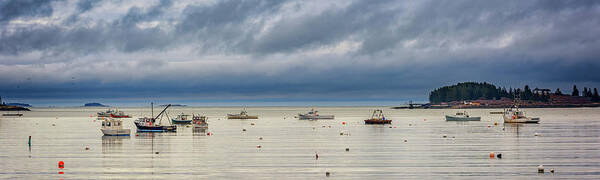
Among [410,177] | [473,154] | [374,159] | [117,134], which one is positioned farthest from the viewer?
[117,134]

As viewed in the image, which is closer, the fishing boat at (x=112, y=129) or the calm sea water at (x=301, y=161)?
the calm sea water at (x=301, y=161)

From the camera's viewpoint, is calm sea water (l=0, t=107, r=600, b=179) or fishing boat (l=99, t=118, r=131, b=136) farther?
fishing boat (l=99, t=118, r=131, b=136)

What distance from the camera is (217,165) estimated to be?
155 feet

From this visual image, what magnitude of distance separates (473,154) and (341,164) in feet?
46.1

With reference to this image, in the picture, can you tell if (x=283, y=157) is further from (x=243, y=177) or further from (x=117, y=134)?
(x=117, y=134)

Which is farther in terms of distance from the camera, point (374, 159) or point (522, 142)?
point (522, 142)

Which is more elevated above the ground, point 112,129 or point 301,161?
point 112,129

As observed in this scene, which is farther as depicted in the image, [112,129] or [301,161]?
[112,129]

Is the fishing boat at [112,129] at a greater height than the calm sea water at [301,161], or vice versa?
the fishing boat at [112,129]

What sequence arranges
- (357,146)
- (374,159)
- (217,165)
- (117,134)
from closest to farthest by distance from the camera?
(217,165) < (374,159) < (357,146) < (117,134)

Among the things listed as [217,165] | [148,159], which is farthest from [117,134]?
[217,165]

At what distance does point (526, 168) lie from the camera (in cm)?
4438

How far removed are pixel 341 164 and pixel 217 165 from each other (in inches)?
355

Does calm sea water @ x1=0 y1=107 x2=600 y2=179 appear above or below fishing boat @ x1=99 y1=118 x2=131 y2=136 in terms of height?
below
